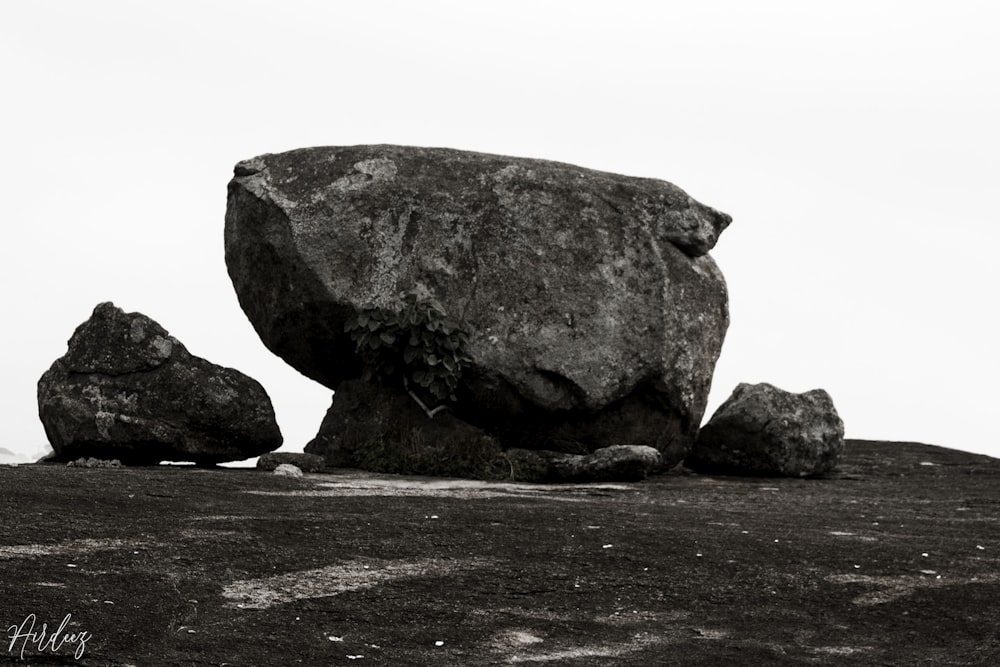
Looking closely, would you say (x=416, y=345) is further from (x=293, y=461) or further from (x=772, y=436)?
(x=772, y=436)

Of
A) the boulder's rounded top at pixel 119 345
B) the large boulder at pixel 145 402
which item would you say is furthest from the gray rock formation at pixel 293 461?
the boulder's rounded top at pixel 119 345

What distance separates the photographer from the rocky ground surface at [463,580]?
7402 millimetres

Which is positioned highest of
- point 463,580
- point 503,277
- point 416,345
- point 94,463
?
point 503,277

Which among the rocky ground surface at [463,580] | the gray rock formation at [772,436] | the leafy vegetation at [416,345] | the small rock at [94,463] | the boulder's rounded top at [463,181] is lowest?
the rocky ground surface at [463,580]

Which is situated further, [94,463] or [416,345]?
[416,345]

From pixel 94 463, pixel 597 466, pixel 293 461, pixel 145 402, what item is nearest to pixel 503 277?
pixel 597 466

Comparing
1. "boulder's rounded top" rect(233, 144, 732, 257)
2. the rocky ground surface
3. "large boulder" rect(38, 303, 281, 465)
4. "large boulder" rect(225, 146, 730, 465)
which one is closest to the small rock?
"large boulder" rect(38, 303, 281, 465)

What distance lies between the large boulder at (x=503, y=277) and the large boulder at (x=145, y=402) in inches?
63.0

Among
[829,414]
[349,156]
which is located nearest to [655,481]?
[829,414]

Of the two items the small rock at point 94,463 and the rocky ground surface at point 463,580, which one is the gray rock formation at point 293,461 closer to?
the small rock at point 94,463

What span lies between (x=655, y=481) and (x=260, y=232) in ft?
20.7

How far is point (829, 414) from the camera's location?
1903 centimetres

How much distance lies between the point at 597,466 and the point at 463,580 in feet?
25.9

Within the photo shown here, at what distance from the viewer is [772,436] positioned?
60.7 feet
